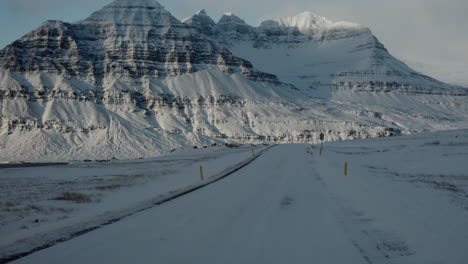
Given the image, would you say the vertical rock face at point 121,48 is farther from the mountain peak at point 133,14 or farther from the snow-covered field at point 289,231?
the snow-covered field at point 289,231

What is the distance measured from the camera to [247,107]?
139125mm

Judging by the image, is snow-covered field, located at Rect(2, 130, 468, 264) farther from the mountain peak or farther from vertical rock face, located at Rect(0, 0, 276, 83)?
the mountain peak

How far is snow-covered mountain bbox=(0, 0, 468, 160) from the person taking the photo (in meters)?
102

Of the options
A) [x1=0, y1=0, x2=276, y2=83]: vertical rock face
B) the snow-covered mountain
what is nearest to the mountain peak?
[x1=0, y1=0, x2=276, y2=83]: vertical rock face

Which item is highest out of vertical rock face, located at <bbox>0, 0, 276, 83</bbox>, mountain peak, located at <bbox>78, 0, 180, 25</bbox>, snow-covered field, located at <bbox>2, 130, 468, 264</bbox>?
mountain peak, located at <bbox>78, 0, 180, 25</bbox>

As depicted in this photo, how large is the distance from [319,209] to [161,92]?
12985 centimetres

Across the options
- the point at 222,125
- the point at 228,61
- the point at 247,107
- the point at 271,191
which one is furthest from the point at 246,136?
the point at 271,191

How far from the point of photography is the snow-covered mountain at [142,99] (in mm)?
101750

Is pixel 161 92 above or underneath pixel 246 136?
above

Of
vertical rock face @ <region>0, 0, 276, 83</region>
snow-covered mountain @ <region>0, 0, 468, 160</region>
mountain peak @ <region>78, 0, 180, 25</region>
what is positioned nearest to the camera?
snow-covered mountain @ <region>0, 0, 468, 160</region>

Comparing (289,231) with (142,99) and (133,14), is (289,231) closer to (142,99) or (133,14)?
(142,99)

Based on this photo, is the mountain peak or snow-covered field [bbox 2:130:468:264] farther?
the mountain peak

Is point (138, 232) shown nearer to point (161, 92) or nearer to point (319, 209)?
point (319, 209)

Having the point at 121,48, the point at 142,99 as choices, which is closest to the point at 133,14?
the point at 121,48
